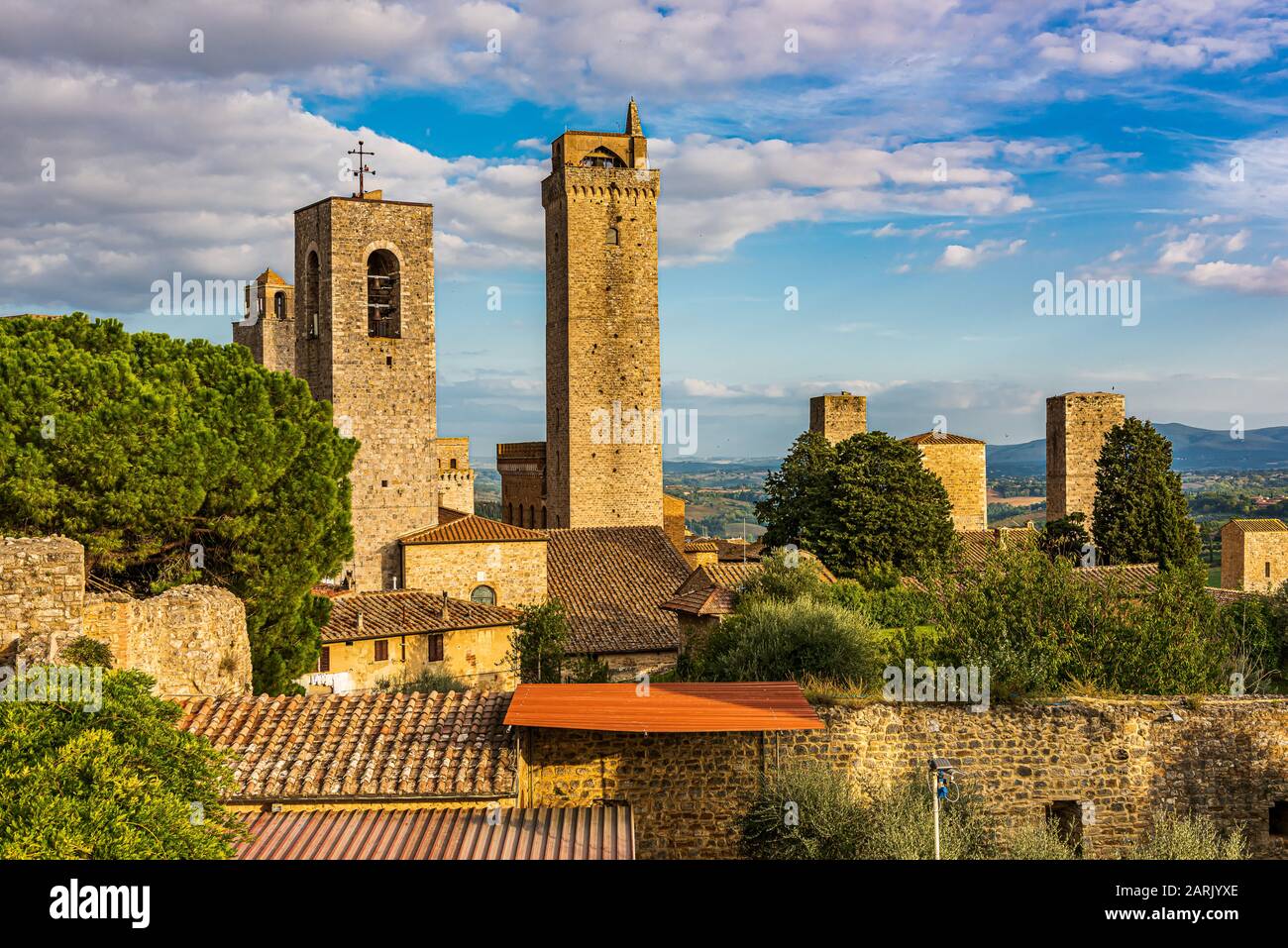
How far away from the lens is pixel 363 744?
9391 millimetres

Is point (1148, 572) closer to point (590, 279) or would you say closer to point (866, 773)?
point (866, 773)

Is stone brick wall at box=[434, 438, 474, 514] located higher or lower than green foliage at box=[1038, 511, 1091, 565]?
higher

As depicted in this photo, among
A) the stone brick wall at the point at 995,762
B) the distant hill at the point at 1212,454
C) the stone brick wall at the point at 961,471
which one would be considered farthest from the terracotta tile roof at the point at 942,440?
the distant hill at the point at 1212,454

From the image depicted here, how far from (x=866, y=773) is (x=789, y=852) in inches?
57.8

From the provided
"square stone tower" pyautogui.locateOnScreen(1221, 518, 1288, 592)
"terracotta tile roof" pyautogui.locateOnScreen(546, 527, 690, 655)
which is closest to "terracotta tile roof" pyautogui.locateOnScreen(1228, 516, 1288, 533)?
"square stone tower" pyautogui.locateOnScreen(1221, 518, 1288, 592)

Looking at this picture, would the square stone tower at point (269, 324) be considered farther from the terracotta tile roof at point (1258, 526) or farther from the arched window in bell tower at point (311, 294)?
the terracotta tile roof at point (1258, 526)

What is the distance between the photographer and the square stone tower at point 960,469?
1734 inches

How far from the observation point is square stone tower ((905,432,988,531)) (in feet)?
144

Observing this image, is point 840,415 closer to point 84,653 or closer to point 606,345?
point 606,345

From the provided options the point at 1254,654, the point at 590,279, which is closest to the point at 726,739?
the point at 1254,654

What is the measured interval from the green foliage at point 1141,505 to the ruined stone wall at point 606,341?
16769 mm

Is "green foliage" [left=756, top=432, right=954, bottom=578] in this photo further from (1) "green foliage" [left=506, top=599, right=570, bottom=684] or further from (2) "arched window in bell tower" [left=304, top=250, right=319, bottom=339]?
(2) "arched window in bell tower" [left=304, top=250, right=319, bottom=339]

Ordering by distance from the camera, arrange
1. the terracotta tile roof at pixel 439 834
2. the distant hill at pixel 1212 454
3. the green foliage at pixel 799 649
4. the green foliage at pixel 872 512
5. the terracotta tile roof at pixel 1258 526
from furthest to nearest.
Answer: the distant hill at pixel 1212 454 → the terracotta tile roof at pixel 1258 526 → the green foliage at pixel 872 512 → the green foliage at pixel 799 649 → the terracotta tile roof at pixel 439 834

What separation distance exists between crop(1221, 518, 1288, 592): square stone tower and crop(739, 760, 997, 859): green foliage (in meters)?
35.4
